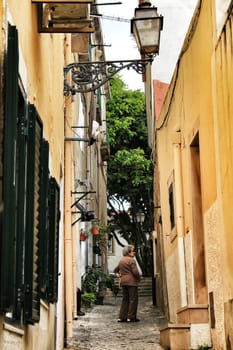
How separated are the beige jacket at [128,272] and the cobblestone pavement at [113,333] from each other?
81cm

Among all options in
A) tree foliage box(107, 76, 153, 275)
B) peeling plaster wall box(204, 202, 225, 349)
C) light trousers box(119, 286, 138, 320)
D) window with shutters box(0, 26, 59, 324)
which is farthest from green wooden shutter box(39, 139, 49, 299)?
tree foliage box(107, 76, 153, 275)

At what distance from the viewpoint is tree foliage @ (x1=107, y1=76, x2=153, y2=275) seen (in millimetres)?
33062

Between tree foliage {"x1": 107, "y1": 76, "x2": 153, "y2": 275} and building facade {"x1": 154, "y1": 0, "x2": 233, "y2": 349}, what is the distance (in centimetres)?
2046

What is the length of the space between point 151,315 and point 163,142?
4.23 metres

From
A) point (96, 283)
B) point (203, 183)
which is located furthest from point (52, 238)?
point (96, 283)

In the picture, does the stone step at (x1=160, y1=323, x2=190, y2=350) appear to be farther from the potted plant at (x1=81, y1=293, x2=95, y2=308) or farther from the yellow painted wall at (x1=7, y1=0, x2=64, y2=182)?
the potted plant at (x1=81, y1=293, x2=95, y2=308)

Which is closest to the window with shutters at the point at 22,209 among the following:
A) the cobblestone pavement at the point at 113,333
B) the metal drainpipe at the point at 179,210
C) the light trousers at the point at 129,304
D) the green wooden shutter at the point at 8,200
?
the green wooden shutter at the point at 8,200

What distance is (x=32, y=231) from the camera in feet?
17.8

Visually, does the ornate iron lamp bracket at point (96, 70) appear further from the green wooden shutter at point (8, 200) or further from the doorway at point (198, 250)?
the green wooden shutter at point (8, 200)

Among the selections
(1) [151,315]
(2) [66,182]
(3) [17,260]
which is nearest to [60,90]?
(2) [66,182]

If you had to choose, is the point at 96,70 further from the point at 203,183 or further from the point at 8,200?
the point at 8,200

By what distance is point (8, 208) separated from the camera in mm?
4152

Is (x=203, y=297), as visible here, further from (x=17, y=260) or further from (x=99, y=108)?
(x=99, y=108)

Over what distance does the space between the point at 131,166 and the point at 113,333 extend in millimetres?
21285
